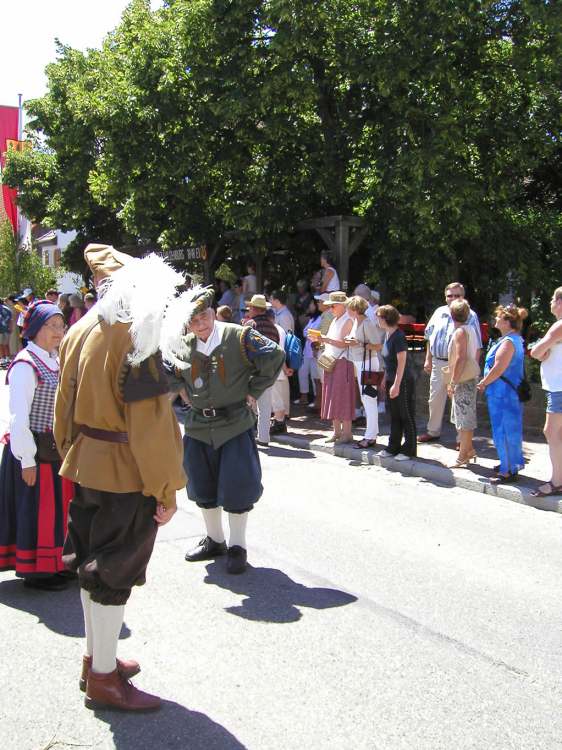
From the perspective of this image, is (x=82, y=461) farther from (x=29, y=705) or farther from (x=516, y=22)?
(x=516, y=22)

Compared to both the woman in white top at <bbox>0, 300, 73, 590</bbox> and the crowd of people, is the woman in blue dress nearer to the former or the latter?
the woman in white top at <bbox>0, 300, 73, 590</bbox>

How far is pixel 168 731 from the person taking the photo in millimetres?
3242

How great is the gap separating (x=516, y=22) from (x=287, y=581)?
1014 cm

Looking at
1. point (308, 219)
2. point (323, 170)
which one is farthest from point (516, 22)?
point (308, 219)

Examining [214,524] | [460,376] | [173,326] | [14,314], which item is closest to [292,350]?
[460,376]

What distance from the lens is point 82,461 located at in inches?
132

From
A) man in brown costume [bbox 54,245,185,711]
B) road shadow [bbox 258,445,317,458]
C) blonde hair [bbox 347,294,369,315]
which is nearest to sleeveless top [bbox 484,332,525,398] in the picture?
blonde hair [bbox 347,294,369,315]

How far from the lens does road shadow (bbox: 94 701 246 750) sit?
3131 mm

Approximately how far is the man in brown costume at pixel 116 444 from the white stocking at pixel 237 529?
178 cm

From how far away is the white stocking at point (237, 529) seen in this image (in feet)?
17.0

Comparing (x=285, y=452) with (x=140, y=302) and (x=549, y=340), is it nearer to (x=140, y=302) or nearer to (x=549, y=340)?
(x=549, y=340)

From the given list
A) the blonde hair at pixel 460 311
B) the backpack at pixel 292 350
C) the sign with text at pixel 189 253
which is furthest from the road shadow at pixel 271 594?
the sign with text at pixel 189 253

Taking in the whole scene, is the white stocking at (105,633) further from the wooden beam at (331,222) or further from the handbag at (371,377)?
the wooden beam at (331,222)

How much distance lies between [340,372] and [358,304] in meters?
0.93
